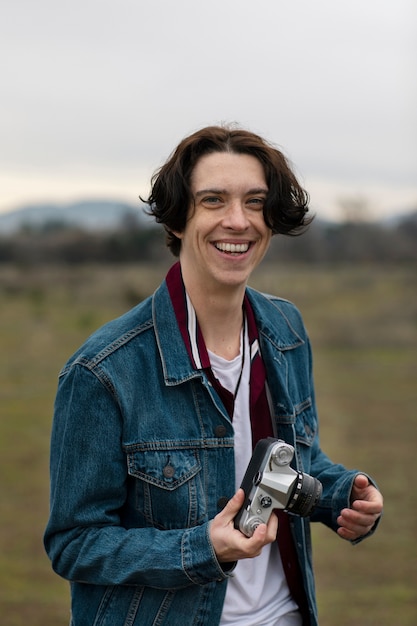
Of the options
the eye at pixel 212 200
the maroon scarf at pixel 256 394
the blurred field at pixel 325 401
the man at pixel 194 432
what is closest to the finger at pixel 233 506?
the man at pixel 194 432

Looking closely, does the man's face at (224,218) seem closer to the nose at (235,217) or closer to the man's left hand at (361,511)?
the nose at (235,217)

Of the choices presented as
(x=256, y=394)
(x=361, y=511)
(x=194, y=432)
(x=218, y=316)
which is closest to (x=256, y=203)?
(x=218, y=316)

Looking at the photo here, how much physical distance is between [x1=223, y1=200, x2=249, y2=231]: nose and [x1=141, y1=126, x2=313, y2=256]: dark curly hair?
80 mm

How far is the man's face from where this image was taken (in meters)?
2.05

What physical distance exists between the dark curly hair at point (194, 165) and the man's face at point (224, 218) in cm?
2

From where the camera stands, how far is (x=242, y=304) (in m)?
2.26

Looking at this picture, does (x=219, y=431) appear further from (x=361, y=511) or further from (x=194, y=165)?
(x=194, y=165)

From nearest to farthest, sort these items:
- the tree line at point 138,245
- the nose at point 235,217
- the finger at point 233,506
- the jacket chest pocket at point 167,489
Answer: the finger at point 233,506, the jacket chest pocket at point 167,489, the nose at point 235,217, the tree line at point 138,245

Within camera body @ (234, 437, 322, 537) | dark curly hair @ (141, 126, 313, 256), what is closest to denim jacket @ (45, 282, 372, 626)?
camera body @ (234, 437, 322, 537)

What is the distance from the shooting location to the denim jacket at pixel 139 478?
74.8 inches

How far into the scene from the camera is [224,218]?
2049 millimetres

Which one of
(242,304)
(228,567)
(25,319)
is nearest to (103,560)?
(228,567)

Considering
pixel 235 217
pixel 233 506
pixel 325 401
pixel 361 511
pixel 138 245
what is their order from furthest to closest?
pixel 138 245 → pixel 325 401 → pixel 361 511 → pixel 235 217 → pixel 233 506

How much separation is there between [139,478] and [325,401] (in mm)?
10782
